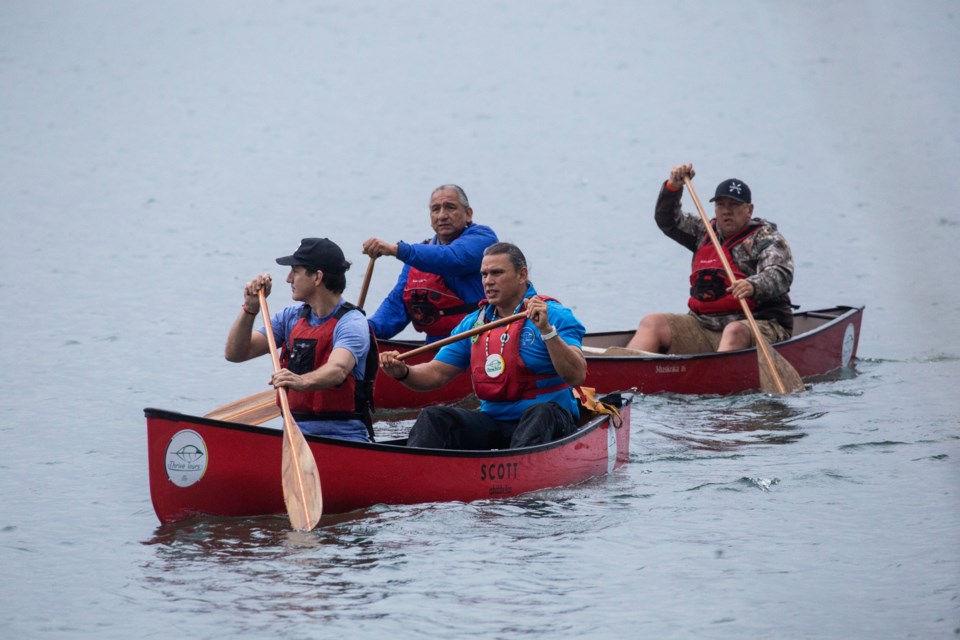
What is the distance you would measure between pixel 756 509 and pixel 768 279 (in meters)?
3.05

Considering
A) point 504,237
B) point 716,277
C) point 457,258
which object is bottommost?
point 716,277

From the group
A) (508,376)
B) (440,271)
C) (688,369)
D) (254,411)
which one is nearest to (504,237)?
(688,369)

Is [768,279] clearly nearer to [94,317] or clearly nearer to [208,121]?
[94,317]

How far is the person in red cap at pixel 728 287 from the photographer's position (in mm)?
8953

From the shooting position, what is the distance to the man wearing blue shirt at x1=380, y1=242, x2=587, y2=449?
231 inches

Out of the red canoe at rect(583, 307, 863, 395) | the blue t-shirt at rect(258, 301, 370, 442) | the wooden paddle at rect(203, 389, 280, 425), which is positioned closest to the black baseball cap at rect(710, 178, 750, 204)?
the red canoe at rect(583, 307, 863, 395)

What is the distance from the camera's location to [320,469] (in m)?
5.32

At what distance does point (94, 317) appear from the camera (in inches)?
533

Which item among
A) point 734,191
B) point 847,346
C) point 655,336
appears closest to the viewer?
point 734,191

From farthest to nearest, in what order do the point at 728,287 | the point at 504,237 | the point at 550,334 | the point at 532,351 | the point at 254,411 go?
the point at 504,237
the point at 728,287
the point at 254,411
the point at 532,351
the point at 550,334

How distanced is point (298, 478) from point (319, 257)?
943mm

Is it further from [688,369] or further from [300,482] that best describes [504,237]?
[300,482]

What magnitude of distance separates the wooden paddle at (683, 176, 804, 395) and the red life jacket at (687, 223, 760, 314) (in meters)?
0.10

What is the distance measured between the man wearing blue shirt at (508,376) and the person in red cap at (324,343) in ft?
0.77
